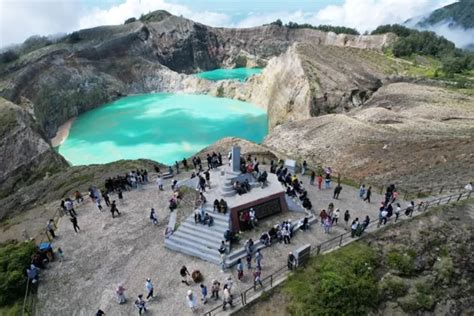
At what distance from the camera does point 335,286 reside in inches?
644

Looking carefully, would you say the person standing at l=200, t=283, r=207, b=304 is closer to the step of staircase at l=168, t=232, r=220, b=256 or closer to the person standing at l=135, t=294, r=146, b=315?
the person standing at l=135, t=294, r=146, b=315

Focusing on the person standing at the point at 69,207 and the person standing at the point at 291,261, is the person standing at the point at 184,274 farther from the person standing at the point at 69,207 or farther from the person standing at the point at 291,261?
the person standing at the point at 69,207

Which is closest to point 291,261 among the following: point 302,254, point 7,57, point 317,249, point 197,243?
point 302,254

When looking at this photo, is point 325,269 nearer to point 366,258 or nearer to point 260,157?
point 366,258

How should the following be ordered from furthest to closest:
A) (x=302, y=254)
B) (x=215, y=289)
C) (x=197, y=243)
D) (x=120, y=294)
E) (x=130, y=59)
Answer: (x=130, y=59) < (x=197, y=243) < (x=302, y=254) < (x=120, y=294) < (x=215, y=289)

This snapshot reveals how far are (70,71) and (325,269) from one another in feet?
303

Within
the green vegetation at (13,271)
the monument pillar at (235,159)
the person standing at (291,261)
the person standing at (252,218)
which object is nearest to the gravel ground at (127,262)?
the person standing at (252,218)

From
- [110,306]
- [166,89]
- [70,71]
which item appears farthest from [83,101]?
[110,306]

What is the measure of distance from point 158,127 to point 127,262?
5554 centimetres

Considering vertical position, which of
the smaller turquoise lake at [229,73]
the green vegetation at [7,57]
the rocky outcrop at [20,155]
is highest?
the green vegetation at [7,57]

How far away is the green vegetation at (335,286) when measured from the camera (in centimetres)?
1596

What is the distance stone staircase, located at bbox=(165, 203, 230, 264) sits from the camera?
64.1 feet

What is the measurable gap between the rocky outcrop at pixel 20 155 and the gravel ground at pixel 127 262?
28261 mm

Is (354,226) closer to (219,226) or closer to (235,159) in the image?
(219,226)
